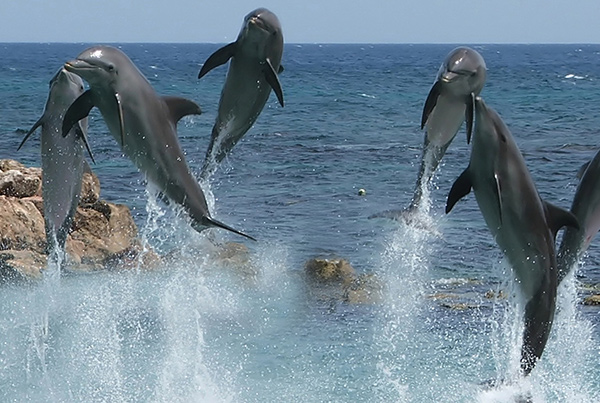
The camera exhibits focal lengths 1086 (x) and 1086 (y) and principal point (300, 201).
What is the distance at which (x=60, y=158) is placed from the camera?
9852 mm

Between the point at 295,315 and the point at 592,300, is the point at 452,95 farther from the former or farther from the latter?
the point at 592,300

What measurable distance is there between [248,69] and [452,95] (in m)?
1.75

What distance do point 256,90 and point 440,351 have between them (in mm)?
5899

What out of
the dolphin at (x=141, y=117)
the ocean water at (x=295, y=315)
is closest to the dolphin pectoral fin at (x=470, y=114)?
the ocean water at (x=295, y=315)

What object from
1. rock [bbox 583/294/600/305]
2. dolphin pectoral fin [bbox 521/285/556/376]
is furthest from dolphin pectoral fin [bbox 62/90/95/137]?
rock [bbox 583/294/600/305]

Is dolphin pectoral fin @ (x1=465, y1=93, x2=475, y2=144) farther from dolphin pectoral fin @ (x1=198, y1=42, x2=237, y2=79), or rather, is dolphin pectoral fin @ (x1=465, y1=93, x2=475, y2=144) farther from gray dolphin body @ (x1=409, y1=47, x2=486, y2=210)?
dolphin pectoral fin @ (x1=198, y1=42, x2=237, y2=79)

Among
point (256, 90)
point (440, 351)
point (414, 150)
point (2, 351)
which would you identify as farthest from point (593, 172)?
point (414, 150)

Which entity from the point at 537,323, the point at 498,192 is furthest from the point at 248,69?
the point at 537,323

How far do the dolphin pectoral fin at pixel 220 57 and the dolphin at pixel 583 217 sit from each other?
305 cm

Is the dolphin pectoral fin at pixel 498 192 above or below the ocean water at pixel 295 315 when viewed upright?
above

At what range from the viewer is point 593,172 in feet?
28.6

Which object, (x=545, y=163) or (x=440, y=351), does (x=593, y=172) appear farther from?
(x=545, y=163)

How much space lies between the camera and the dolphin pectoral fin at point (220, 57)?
8867 mm
